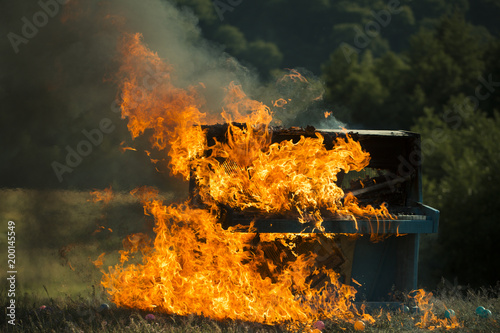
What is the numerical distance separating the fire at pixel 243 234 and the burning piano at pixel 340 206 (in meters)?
0.02

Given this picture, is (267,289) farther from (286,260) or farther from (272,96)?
(272,96)

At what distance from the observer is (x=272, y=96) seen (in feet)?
36.4

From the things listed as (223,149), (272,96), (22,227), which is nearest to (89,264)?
(22,227)

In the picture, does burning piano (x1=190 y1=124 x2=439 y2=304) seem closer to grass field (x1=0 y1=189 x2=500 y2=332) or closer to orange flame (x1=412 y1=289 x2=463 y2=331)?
orange flame (x1=412 y1=289 x2=463 y2=331)

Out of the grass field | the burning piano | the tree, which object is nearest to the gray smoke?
the grass field

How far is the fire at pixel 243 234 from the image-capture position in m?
6.61

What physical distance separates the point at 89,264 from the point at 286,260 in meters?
4.38

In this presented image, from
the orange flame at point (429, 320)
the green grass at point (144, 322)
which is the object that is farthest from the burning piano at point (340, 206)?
the green grass at point (144, 322)

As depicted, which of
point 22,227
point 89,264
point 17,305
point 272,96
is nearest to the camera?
point 17,305

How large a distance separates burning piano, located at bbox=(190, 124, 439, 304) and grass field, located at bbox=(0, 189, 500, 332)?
2.37ft

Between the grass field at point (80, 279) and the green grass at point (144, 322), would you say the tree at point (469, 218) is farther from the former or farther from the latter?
the green grass at point (144, 322)

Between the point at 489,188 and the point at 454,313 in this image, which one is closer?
the point at 454,313

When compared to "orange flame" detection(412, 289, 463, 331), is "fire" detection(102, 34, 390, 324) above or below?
above

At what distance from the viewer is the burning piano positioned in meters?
6.29
